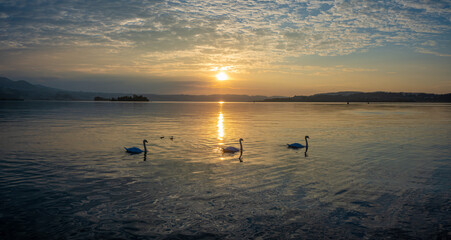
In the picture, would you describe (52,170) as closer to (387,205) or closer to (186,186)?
(186,186)

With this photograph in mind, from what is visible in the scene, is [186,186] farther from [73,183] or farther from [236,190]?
[73,183]

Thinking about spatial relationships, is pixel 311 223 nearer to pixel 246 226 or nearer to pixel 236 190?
pixel 246 226

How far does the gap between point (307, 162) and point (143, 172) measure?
33.4 feet

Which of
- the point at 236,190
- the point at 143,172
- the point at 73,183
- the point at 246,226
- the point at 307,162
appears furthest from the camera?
the point at 307,162

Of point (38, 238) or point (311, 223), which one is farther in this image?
point (311, 223)

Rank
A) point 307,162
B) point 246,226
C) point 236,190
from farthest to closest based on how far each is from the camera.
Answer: point 307,162, point 236,190, point 246,226

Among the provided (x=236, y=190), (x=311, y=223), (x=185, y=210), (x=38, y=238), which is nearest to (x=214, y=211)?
(x=185, y=210)

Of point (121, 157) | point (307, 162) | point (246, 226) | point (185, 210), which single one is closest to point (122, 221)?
point (185, 210)

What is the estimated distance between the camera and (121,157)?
802 inches

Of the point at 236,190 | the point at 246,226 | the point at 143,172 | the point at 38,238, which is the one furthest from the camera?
the point at 143,172

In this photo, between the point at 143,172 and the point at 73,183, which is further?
the point at 143,172

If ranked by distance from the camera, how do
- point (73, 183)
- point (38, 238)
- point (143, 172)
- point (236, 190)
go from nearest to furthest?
point (38, 238) < point (236, 190) < point (73, 183) < point (143, 172)

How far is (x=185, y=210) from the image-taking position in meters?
10.7

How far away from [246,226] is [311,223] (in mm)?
2158
